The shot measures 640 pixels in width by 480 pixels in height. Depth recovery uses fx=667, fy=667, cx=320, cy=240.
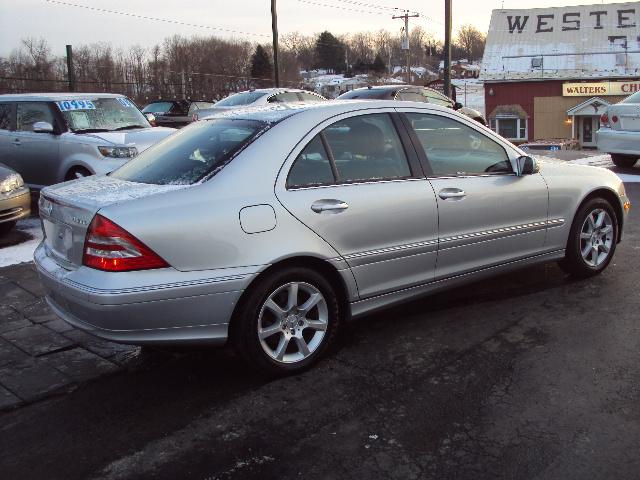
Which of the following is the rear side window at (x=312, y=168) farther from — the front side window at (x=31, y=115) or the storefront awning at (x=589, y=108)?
the storefront awning at (x=589, y=108)

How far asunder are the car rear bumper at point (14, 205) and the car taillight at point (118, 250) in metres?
4.75

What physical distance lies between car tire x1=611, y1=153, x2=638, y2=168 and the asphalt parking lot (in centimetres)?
856

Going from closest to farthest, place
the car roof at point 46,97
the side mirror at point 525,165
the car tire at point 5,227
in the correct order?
the side mirror at point 525,165 < the car tire at point 5,227 < the car roof at point 46,97

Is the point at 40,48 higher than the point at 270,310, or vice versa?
the point at 40,48

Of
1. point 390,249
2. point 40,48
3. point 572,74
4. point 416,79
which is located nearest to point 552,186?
point 390,249

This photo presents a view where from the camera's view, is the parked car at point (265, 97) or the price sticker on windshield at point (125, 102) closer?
the price sticker on windshield at point (125, 102)

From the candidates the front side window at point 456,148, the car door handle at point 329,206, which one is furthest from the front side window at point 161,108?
the car door handle at point 329,206

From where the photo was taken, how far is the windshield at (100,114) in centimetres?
938

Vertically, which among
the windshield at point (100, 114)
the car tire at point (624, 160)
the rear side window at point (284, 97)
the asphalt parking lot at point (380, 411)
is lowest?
the asphalt parking lot at point (380, 411)

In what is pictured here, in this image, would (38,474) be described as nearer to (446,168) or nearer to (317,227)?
(317,227)

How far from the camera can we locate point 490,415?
329 centimetres

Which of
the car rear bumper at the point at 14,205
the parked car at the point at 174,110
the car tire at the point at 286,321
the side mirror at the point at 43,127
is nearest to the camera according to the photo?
the car tire at the point at 286,321

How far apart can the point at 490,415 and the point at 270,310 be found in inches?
50.7

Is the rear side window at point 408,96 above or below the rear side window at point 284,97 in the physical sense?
below
